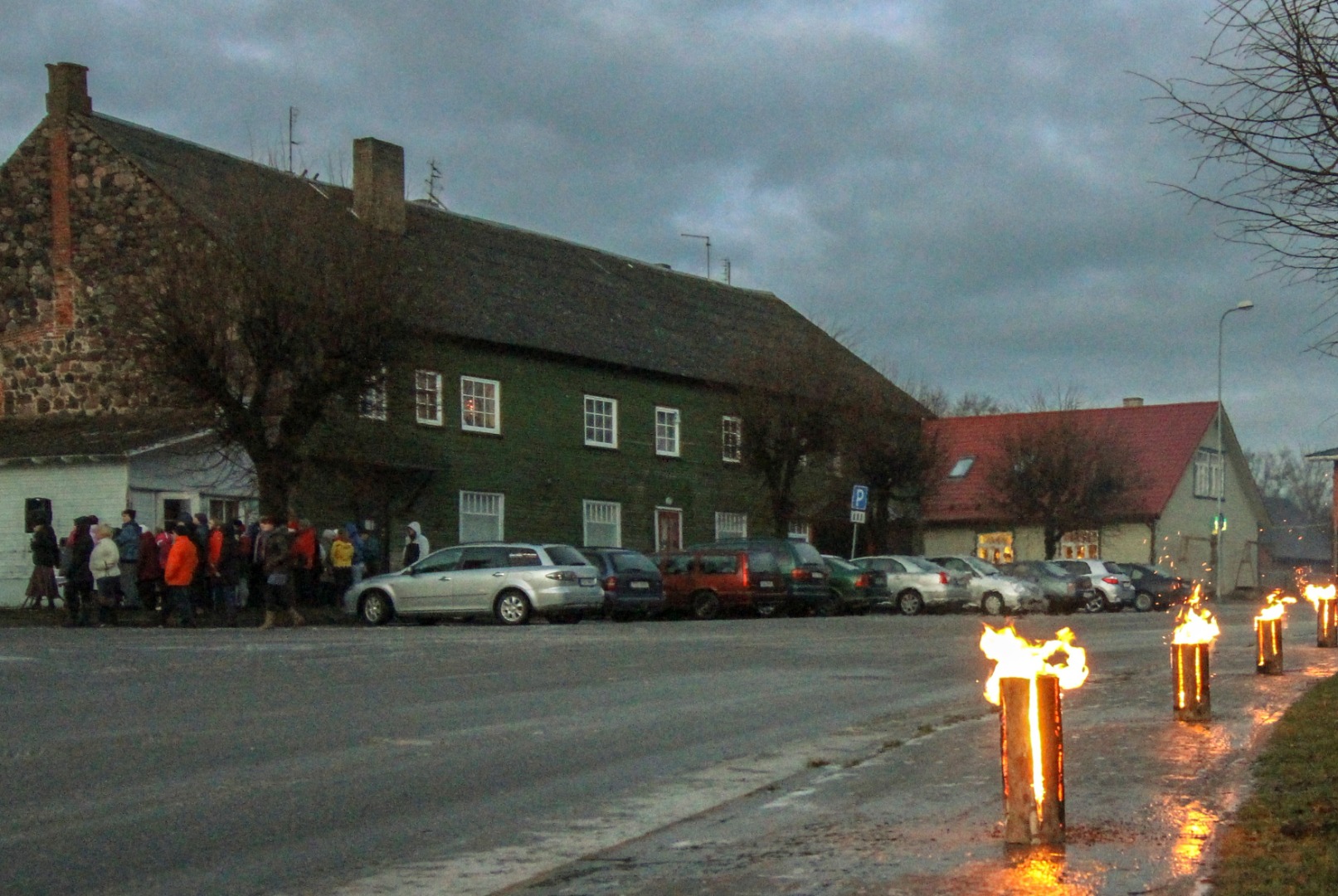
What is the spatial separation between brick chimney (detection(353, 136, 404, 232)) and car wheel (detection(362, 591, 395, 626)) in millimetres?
13393

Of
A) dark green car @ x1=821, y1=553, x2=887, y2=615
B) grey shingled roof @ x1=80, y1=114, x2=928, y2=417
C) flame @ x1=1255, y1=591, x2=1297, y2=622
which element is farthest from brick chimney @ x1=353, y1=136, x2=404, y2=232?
flame @ x1=1255, y1=591, x2=1297, y2=622

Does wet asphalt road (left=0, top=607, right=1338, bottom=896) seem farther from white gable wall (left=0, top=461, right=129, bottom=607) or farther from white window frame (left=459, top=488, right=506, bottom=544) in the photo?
white window frame (left=459, top=488, right=506, bottom=544)

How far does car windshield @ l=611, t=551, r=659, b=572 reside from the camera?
32188mm

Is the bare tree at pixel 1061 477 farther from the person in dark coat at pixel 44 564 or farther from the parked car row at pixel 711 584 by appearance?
the person in dark coat at pixel 44 564

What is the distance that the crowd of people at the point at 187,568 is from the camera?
26.4m

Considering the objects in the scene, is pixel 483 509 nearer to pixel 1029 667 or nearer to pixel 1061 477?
pixel 1061 477

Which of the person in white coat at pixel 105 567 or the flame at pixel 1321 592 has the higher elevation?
the person in white coat at pixel 105 567

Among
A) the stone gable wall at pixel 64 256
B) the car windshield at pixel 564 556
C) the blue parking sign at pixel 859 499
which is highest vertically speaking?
the stone gable wall at pixel 64 256

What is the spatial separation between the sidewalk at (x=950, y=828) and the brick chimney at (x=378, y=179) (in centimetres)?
3100

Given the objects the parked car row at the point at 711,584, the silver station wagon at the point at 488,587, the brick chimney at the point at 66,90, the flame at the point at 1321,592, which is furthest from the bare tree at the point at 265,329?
the flame at the point at 1321,592

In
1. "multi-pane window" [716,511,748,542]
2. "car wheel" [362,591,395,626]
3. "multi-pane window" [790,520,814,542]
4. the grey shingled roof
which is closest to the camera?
"car wheel" [362,591,395,626]

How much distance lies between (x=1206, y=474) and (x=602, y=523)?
28944mm

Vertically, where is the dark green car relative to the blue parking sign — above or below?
below

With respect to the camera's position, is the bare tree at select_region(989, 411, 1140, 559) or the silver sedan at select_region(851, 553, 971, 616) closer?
the silver sedan at select_region(851, 553, 971, 616)
